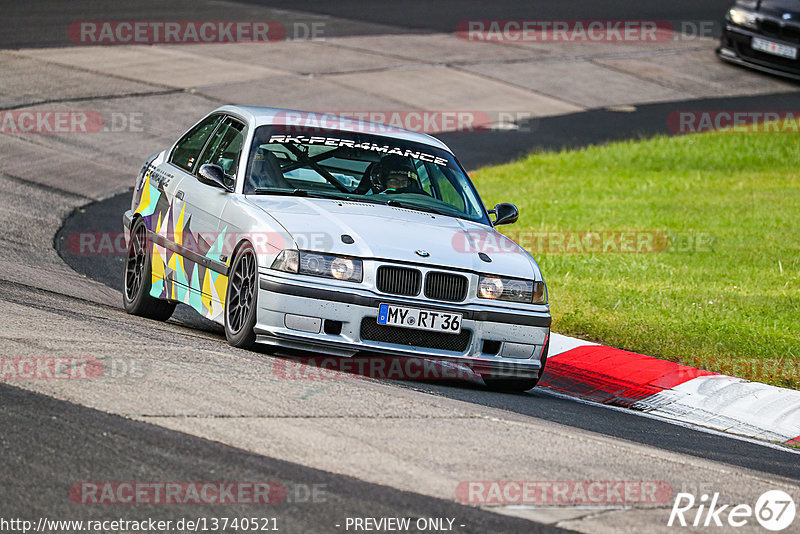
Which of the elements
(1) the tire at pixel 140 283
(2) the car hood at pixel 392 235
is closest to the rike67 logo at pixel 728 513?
(2) the car hood at pixel 392 235

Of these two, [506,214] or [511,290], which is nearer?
[511,290]

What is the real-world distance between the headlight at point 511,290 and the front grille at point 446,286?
0.12 m

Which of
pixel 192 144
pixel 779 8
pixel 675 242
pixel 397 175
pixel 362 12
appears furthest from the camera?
pixel 362 12

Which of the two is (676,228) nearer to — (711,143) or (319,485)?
(711,143)

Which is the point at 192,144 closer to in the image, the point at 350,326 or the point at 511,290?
the point at 350,326

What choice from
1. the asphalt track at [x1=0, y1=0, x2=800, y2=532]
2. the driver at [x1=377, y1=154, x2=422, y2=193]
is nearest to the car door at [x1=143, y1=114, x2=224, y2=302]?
the asphalt track at [x1=0, y1=0, x2=800, y2=532]

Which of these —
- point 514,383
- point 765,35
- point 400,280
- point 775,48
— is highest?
point 765,35

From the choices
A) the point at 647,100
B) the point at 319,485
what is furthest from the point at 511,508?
the point at 647,100

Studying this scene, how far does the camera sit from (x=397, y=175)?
8805 millimetres

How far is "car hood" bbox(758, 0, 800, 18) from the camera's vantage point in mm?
24281

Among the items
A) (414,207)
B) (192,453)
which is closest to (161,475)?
(192,453)

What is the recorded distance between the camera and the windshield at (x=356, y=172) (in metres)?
8.44

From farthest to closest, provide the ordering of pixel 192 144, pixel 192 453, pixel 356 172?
pixel 192 144
pixel 356 172
pixel 192 453

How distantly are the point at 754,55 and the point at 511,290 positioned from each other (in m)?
19.6
